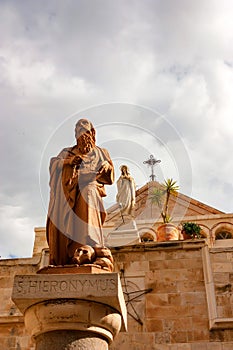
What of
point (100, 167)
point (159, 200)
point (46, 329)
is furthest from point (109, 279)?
point (159, 200)

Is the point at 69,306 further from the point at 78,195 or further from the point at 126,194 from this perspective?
the point at 126,194

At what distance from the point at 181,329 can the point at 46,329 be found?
5.82 metres

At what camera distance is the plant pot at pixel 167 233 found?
1152 centimetres

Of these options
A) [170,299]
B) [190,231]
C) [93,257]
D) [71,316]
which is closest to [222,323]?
[170,299]

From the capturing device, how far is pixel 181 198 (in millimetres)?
21078

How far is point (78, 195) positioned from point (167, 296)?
5392 millimetres

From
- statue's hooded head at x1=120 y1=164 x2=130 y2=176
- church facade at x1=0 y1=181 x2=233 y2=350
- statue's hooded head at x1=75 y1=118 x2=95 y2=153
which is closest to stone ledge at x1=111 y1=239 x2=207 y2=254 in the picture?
church facade at x1=0 y1=181 x2=233 y2=350

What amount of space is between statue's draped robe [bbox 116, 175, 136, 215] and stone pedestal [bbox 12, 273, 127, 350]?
7.93m

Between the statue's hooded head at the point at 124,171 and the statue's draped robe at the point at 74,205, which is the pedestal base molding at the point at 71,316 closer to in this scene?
the statue's draped robe at the point at 74,205

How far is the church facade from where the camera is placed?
30.4 ft

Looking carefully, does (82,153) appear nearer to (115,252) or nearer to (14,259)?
(115,252)

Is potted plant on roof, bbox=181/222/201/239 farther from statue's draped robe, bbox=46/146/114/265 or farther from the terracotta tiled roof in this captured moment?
the terracotta tiled roof

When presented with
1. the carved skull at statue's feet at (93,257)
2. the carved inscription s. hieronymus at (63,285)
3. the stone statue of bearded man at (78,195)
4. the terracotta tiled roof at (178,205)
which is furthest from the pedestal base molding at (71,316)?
the terracotta tiled roof at (178,205)

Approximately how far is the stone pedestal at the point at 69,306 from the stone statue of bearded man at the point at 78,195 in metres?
0.69
